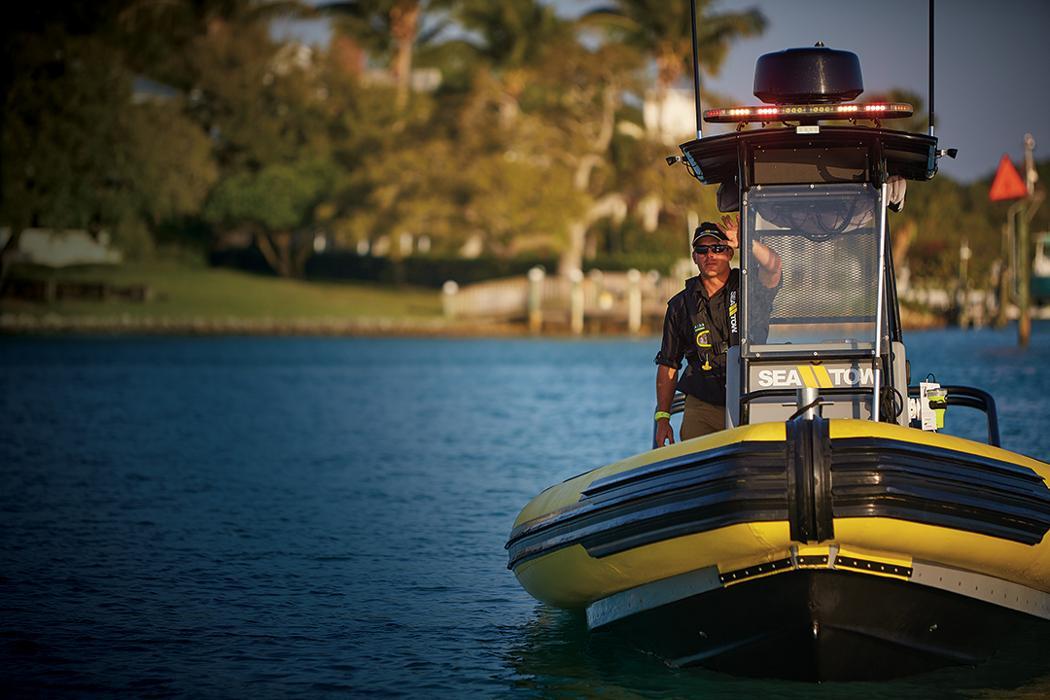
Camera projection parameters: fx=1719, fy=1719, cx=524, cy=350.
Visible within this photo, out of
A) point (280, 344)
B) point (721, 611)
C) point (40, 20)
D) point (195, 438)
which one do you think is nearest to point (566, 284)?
point (280, 344)

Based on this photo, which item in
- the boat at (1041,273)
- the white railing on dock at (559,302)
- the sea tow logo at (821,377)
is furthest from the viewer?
the boat at (1041,273)

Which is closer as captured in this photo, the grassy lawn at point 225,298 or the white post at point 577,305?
the grassy lawn at point 225,298

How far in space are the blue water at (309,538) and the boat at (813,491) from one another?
1.51 feet

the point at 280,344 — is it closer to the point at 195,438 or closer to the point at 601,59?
the point at 601,59

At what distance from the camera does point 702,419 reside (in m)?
9.98

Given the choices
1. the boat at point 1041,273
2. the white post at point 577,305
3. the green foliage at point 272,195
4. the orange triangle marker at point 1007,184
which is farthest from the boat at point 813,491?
the boat at point 1041,273

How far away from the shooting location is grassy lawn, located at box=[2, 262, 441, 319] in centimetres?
5638

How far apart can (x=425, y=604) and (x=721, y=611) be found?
135 inches

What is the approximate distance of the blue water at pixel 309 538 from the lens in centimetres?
941

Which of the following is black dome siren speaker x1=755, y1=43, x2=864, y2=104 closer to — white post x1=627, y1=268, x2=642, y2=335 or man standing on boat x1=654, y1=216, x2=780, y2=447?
man standing on boat x1=654, y1=216, x2=780, y2=447

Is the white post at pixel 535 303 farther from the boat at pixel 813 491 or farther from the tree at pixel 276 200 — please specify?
the boat at pixel 813 491

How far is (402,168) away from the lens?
63.7 meters

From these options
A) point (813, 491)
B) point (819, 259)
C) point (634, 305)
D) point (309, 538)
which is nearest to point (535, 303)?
point (634, 305)

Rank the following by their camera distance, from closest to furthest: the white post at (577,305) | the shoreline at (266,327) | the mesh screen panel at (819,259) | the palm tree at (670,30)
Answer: the mesh screen panel at (819,259) → the shoreline at (266,327) → the white post at (577,305) → the palm tree at (670,30)
